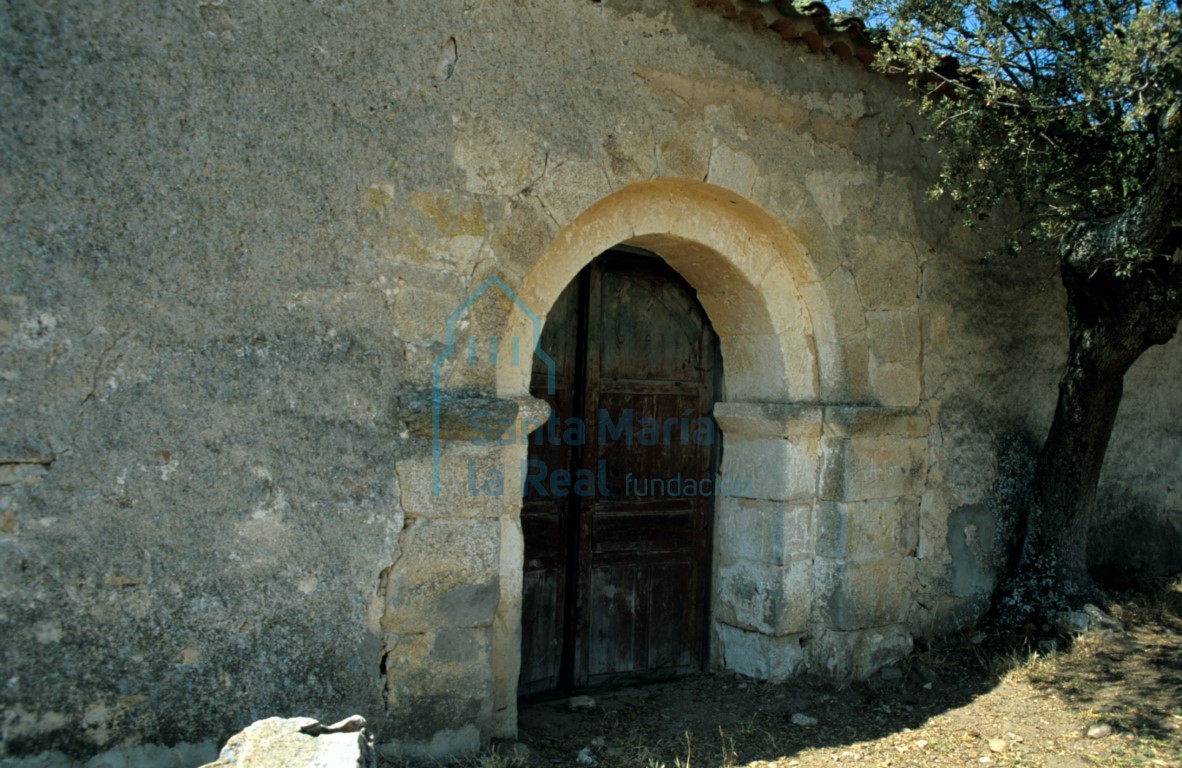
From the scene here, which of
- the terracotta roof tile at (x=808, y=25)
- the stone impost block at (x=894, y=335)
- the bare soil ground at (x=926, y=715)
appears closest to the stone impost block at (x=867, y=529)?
the bare soil ground at (x=926, y=715)

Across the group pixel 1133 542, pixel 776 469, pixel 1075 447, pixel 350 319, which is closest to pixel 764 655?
pixel 776 469

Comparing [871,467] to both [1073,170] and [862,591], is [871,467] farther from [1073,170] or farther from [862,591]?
[1073,170]

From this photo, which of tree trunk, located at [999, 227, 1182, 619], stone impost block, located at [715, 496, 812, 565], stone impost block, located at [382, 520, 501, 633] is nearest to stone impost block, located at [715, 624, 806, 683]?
stone impost block, located at [715, 496, 812, 565]

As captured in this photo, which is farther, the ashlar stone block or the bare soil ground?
the ashlar stone block

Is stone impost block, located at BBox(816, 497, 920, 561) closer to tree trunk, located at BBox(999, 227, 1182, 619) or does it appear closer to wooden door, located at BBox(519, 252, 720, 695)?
wooden door, located at BBox(519, 252, 720, 695)

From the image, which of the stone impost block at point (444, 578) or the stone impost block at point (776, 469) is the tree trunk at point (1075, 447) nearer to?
the stone impost block at point (776, 469)

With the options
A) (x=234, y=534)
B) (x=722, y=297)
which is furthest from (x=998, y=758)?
(x=234, y=534)

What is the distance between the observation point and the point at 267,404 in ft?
9.86

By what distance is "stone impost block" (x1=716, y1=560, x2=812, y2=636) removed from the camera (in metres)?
4.39

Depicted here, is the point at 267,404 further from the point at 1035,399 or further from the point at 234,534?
the point at 1035,399

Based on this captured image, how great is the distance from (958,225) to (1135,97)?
1184 mm

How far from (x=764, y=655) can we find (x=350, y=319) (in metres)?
2.67

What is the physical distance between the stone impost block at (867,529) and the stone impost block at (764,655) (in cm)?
49

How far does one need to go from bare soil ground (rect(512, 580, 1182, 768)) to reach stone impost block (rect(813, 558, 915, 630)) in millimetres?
297
